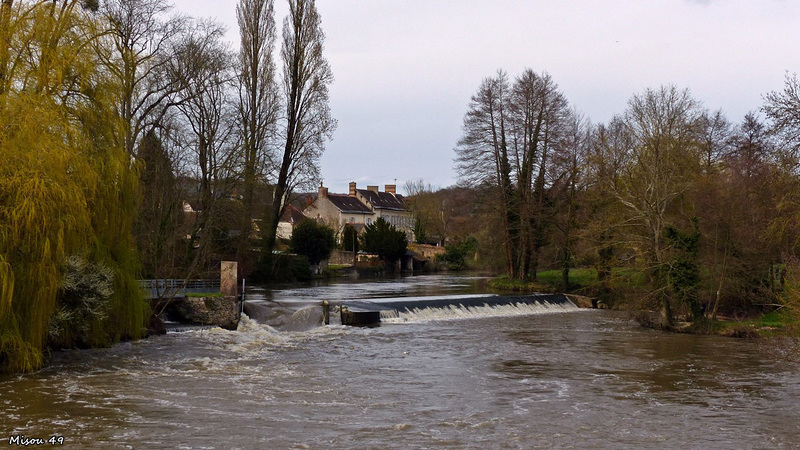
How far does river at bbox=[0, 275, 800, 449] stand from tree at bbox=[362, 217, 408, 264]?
36.1 metres

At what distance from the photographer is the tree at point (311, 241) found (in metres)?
47.3

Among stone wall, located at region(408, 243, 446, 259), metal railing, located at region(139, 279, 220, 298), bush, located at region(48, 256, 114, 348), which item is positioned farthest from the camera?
stone wall, located at region(408, 243, 446, 259)

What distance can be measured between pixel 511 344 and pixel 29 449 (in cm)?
1264

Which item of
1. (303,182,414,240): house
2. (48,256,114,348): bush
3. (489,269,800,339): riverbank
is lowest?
(489,269,800,339): riverbank

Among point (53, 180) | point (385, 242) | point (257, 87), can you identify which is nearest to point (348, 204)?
point (385, 242)

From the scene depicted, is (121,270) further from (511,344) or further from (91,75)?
(511,344)

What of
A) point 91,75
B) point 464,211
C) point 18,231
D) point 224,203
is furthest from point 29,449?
point 464,211

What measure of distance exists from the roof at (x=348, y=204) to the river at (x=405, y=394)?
206 feet

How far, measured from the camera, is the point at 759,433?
34.8 ft

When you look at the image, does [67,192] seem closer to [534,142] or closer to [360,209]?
[534,142]

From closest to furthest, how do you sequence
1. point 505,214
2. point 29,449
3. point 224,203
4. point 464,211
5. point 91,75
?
point 29,449 → point 91,75 → point 224,203 → point 505,214 → point 464,211

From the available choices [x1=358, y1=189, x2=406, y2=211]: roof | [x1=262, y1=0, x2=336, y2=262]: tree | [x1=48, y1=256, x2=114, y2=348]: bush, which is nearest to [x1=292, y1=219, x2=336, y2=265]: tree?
[x1=262, y1=0, x2=336, y2=262]: tree

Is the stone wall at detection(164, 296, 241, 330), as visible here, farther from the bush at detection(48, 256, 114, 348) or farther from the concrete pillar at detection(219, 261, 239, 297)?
the bush at detection(48, 256, 114, 348)

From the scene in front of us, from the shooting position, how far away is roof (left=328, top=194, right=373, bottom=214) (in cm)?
8300
